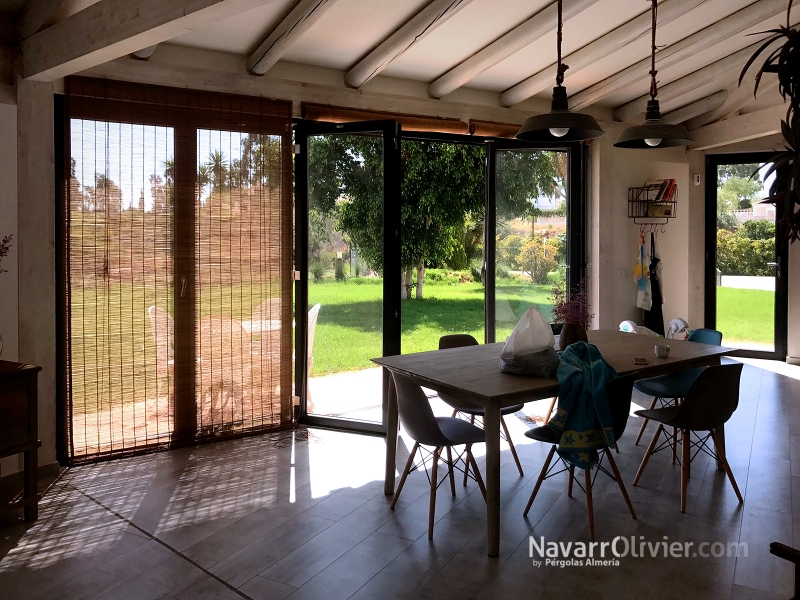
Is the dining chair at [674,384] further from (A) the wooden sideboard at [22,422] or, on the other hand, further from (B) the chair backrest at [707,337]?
(A) the wooden sideboard at [22,422]

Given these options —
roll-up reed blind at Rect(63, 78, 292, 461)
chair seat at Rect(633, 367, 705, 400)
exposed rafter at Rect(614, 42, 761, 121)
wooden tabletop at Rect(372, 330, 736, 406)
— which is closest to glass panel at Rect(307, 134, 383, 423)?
roll-up reed blind at Rect(63, 78, 292, 461)

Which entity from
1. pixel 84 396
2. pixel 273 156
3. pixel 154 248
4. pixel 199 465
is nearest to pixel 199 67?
pixel 273 156

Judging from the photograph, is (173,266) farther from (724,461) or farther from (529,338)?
(724,461)

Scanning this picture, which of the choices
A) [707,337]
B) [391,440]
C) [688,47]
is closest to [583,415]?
[391,440]

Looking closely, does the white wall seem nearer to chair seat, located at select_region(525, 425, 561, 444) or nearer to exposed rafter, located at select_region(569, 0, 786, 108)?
chair seat, located at select_region(525, 425, 561, 444)

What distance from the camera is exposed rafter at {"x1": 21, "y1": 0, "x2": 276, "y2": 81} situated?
2977 millimetres

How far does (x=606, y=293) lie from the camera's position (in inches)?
276

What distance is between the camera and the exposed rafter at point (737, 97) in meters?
6.64

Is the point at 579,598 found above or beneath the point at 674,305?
beneath

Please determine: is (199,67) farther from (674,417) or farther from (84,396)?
(674,417)

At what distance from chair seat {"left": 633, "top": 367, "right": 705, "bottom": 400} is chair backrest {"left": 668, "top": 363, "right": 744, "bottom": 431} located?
2.57 feet

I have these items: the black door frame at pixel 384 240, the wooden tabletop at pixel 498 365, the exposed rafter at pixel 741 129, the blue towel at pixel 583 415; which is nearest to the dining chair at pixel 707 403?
the wooden tabletop at pixel 498 365

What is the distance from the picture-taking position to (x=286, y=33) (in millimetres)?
4242

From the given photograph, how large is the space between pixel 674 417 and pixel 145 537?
279cm
